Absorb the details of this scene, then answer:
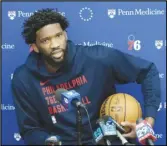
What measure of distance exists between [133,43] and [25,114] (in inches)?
41.4

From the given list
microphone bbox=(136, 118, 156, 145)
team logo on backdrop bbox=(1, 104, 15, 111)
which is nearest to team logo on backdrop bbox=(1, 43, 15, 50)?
team logo on backdrop bbox=(1, 104, 15, 111)

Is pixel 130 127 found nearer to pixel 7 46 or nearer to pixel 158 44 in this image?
pixel 158 44

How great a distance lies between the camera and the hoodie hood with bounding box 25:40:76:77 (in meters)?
3.10

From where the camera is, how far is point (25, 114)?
3188 mm

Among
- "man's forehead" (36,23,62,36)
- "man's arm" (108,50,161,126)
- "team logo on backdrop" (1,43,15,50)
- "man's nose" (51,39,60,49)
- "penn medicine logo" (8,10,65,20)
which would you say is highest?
"penn medicine logo" (8,10,65,20)

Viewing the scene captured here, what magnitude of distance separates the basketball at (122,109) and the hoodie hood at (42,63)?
398mm

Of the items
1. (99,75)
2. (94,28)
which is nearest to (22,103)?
(99,75)

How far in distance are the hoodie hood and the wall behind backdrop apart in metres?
0.37

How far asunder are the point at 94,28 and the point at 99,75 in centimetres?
54

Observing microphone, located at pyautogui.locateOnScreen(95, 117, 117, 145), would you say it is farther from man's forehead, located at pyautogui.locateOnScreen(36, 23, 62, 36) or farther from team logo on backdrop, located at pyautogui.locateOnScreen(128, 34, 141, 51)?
team logo on backdrop, located at pyautogui.locateOnScreen(128, 34, 141, 51)

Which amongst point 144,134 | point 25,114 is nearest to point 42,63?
point 25,114

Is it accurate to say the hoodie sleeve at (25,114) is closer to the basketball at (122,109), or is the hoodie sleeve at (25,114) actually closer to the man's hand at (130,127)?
the basketball at (122,109)

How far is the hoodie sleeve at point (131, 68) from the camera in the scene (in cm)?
308

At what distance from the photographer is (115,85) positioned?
360 centimetres
